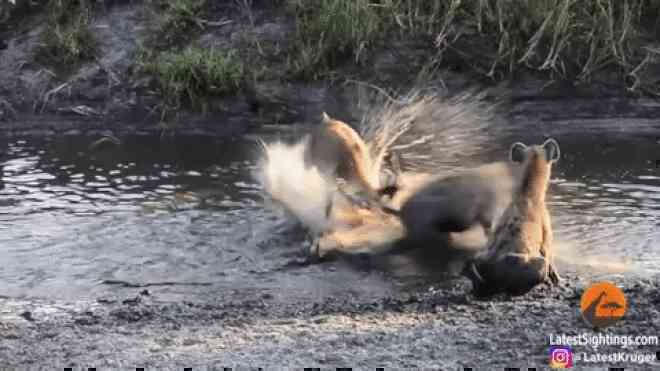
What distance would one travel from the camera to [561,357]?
4344 millimetres

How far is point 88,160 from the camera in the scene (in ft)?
31.4

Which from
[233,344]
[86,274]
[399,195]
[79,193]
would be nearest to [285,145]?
[79,193]

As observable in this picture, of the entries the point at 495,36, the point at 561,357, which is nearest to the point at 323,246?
the point at 561,357

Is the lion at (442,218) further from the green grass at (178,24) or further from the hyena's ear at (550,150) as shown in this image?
the green grass at (178,24)

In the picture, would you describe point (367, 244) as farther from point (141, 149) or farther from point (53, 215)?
point (141, 149)

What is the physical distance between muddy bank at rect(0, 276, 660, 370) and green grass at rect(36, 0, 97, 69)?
20.8ft

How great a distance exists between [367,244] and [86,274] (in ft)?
5.77

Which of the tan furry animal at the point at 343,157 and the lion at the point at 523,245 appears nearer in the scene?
the lion at the point at 523,245

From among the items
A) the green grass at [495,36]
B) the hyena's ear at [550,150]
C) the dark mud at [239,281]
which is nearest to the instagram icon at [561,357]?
the dark mud at [239,281]

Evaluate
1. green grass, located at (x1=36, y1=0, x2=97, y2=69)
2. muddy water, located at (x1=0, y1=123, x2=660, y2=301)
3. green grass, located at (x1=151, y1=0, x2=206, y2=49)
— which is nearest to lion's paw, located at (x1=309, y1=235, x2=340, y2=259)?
muddy water, located at (x1=0, y1=123, x2=660, y2=301)

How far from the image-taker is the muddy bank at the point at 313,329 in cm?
450

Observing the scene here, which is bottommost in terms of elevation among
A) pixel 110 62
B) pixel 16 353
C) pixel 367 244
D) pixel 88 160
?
pixel 16 353

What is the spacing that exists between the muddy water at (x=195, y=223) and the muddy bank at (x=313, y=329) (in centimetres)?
37

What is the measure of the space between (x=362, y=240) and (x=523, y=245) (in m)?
1.52
